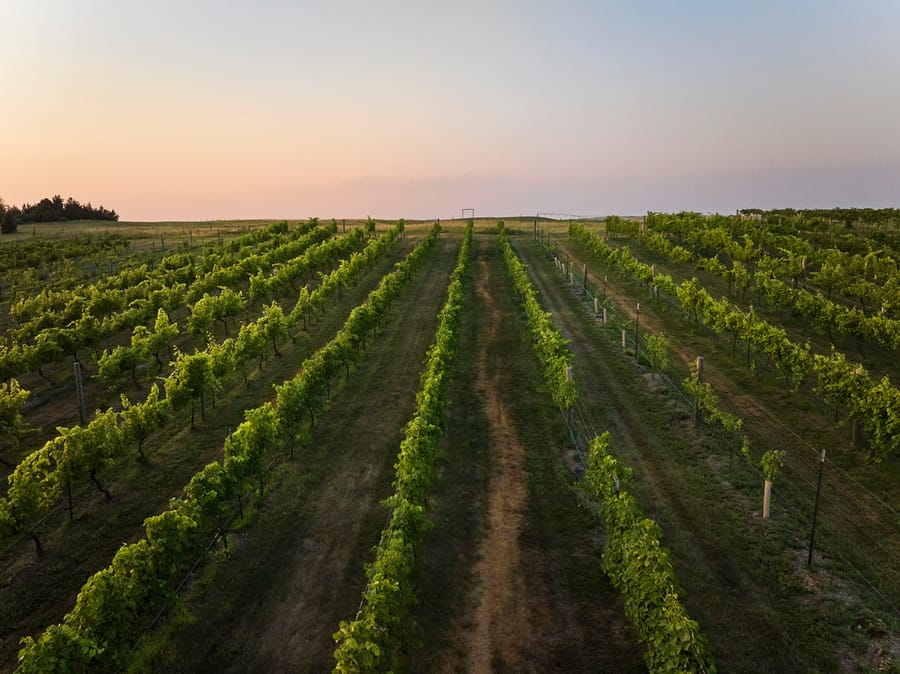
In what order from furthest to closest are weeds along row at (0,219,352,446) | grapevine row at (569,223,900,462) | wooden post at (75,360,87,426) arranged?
weeds along row at (0,219,352,446)
wooden post at (75,360,87,426)
grapevine row at (569,223,900,462)

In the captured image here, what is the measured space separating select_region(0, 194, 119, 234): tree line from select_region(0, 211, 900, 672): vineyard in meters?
79.2

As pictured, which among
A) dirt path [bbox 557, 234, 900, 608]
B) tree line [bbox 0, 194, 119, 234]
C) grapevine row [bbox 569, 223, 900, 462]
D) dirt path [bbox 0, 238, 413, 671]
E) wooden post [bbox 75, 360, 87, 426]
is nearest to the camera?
dirt path [bbox 0, 238, 413, 671]

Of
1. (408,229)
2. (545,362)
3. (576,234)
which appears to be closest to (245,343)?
(545,362)

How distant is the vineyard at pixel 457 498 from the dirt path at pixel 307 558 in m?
0.07

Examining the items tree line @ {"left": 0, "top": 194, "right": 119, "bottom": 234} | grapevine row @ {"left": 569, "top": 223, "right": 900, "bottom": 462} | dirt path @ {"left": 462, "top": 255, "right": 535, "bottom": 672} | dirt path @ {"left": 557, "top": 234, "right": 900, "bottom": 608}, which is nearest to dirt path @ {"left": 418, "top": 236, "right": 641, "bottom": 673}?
dirt path @ {"left": 462, "top": 255, "right": 535, "bottom": 672}

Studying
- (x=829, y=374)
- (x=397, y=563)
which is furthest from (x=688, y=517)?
(x=397, y=563)

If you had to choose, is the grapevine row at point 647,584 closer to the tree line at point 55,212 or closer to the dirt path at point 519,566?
the dirt path at point 519,566

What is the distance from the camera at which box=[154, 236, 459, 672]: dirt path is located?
1084cm

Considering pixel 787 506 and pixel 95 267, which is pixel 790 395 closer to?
pixel 787 506

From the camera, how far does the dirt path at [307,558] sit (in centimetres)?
1084

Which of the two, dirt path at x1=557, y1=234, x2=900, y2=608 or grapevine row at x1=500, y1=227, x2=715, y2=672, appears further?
dirt path at x1=557, y1=234, x2=900, y2=608

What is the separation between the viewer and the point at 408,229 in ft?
261

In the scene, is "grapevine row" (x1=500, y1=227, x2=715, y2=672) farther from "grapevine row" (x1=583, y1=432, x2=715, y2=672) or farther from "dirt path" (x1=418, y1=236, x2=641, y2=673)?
"dirt path" (x1=418, y1=236, x2=641, y2=673)

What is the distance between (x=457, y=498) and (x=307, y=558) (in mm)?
4026
